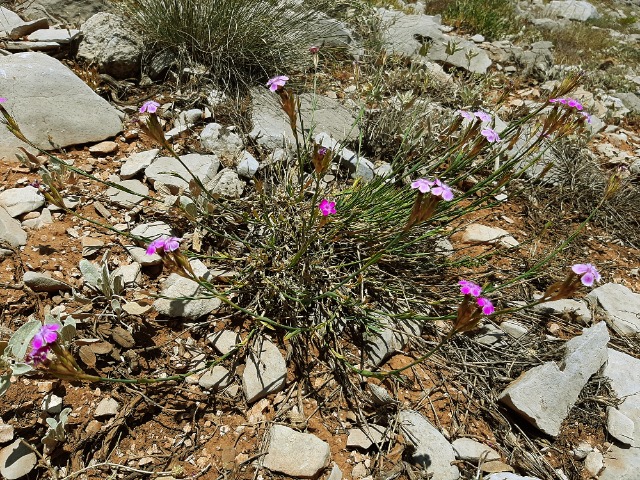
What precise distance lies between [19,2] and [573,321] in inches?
175

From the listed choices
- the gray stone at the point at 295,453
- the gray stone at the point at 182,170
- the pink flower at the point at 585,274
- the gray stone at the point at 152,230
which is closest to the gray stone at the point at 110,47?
the gray stone at the point at 182,170

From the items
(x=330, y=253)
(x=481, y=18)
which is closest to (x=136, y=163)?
(x=330, y=253)

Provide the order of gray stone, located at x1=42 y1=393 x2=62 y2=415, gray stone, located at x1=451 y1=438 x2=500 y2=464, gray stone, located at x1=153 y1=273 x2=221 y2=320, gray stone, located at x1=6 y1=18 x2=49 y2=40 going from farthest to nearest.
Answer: gray stone, located at x1=6 y1=18 x2=49 y2=40, gray stone, located at x1=153 y1=273 x2=221 y2=320, gray stone, located at x1=451 y1=438 x2=500 y2=464, gray stone, located at x1=42 y1=393 x2=62 y2=415

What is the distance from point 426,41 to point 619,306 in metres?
3.17

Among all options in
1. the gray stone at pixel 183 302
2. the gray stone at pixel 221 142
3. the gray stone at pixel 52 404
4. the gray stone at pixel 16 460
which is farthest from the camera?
the gray stone at pixel 221 142

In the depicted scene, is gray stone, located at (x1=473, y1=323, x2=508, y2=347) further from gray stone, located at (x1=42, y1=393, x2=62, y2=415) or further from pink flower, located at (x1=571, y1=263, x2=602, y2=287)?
gray stone, located at (x1=42, y1=393, x2=62, y2=415)

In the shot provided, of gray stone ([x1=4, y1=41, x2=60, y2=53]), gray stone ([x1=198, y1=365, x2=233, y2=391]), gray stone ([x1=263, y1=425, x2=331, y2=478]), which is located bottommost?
gray stone ([x1=263, y1=425, x2=331, y2=478])

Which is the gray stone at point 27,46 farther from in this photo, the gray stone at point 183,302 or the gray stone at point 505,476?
the gray stone at point 505,476

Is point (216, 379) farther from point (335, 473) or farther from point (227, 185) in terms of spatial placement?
point (227, 185)

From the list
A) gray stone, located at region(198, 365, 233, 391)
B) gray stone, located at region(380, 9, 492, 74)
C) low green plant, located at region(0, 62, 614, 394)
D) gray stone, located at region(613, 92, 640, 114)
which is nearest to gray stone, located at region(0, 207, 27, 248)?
low green plant, located at region(0, 62, 614, 394)

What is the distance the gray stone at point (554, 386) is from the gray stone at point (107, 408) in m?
1.50

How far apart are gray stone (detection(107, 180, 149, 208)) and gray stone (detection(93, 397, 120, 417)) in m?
1.03

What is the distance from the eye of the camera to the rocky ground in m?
1.58

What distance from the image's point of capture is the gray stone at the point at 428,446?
63.4 inches
